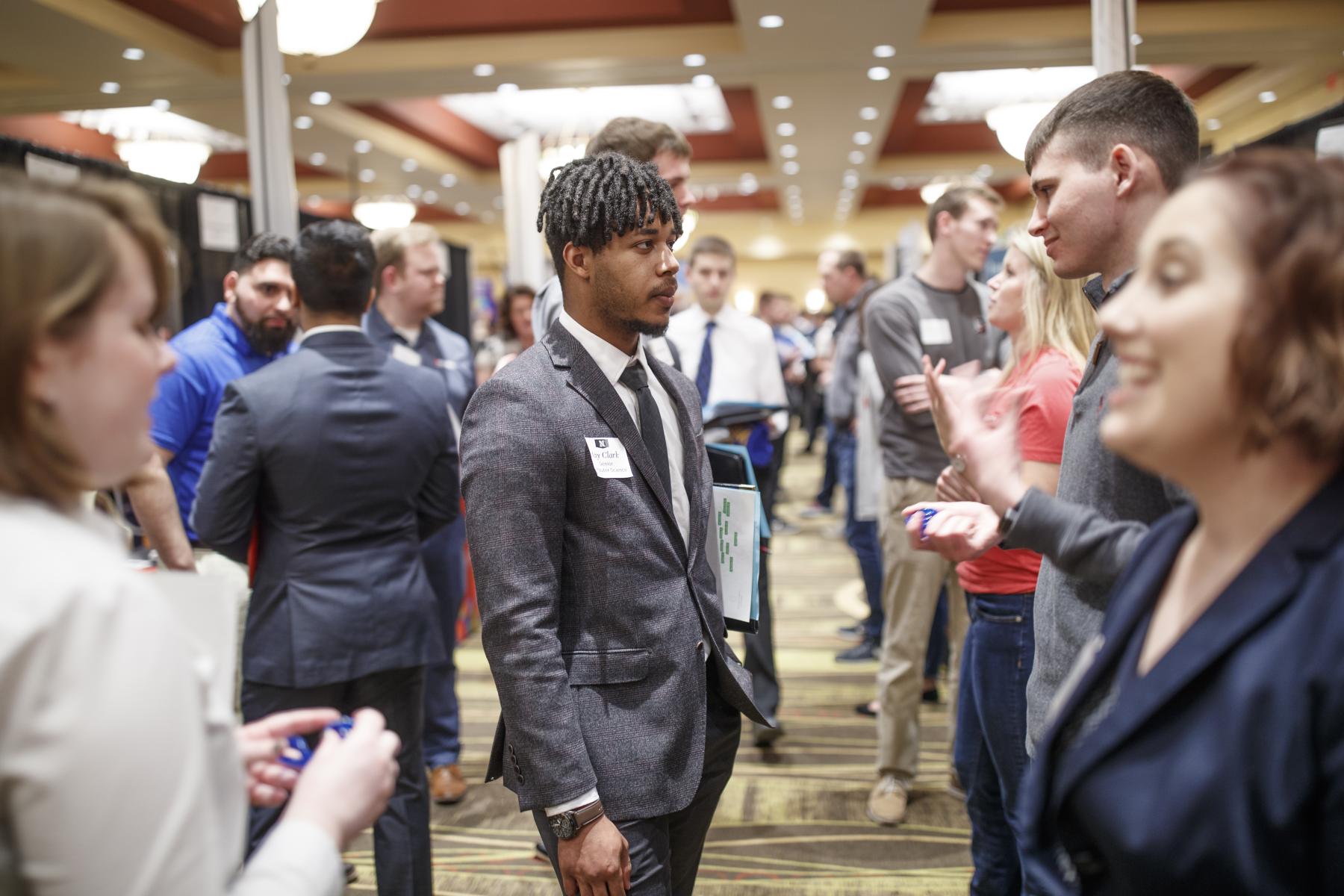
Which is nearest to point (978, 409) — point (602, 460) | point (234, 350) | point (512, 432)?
point (602, 460)

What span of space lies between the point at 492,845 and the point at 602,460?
6.58ft

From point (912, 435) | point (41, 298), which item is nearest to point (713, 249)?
point (912, 435)

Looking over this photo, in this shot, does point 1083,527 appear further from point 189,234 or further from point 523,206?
point 523,206

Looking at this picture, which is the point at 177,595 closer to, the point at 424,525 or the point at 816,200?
the point at 424,525

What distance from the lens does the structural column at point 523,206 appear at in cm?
555

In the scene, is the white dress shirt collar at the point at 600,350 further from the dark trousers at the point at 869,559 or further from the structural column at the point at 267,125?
the dark trousers at the point at 869,559

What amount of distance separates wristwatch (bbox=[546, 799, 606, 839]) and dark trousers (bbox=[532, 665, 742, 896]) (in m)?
0.04

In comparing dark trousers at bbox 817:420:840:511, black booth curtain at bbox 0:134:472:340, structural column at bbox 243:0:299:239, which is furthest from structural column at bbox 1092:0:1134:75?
dark trousers at bbox 817:420:840:511

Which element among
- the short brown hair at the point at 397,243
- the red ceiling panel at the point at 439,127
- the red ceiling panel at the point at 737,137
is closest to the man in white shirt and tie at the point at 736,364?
the short brown hair at the point at 397,243

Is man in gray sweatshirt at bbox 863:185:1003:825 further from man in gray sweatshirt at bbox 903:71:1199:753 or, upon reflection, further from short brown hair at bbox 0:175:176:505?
short brown hair at bbox 0:175:176:505

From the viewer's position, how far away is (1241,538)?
0.83 meters

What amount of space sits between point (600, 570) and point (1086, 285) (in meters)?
0.85

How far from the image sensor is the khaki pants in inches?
122

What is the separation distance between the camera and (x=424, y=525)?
2586 millimetres
